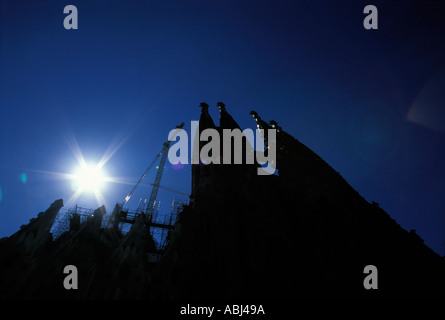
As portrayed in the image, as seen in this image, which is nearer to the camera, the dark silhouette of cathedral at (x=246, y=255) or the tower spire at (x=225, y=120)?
the dark silhouette of cathedral at (x=246, y=255)

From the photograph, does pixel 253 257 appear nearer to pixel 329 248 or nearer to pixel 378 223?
pixel 329 248

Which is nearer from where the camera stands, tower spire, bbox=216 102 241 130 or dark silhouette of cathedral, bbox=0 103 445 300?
dark silhouette of cathedral, bbox=0 103 445 300

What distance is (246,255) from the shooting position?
12828 millimetres

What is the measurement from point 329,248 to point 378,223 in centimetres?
622

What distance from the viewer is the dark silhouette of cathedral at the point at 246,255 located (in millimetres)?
11594

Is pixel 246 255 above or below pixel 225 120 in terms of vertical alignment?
below

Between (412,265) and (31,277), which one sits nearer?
(31,277)

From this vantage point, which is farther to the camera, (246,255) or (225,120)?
(225,120)

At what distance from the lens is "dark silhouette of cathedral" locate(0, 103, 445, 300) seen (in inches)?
456

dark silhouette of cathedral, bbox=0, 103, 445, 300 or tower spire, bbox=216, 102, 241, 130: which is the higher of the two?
tower spire, bbox=216, 102, 241, 130
